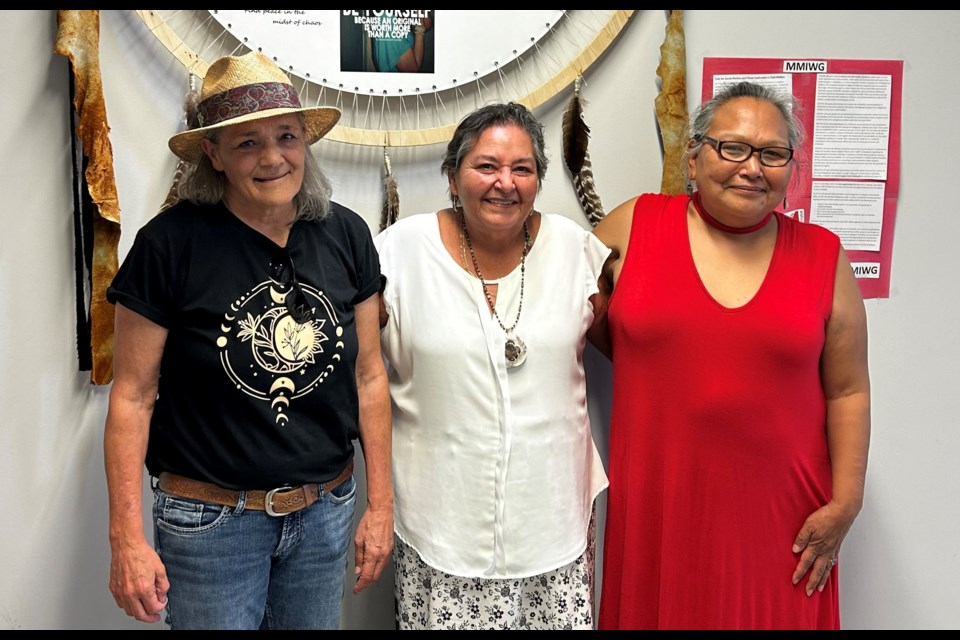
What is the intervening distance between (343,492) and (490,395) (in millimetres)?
313

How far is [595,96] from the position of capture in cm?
172

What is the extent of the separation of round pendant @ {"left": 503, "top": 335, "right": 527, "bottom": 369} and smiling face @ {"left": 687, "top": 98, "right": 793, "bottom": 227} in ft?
1.51

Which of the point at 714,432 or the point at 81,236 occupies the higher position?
the point at 81,236

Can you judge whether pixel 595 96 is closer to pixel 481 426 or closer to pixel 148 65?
pixel 481 426

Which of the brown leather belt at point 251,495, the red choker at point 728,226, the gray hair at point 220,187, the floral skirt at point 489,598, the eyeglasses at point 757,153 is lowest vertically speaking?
the floral skirt at point 489,598

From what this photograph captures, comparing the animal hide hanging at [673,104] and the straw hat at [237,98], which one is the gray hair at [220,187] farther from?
the animal hide hanging at [673,104]

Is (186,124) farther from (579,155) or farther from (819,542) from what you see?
(819,542)

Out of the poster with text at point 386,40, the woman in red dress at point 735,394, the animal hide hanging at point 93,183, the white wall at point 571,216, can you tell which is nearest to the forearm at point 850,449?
the woman in red dress at point 735,394

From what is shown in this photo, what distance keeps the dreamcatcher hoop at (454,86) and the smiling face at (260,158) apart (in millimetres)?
390

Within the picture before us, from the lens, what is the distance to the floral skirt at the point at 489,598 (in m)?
1.47

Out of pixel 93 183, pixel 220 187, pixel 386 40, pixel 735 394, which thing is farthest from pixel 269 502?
pixel 386 40

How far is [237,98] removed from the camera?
1.23m

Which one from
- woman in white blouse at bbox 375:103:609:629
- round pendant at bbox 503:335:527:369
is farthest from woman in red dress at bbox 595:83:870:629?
round pendant at bbox 503:335:527:369

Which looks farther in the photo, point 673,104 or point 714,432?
point 673,104
